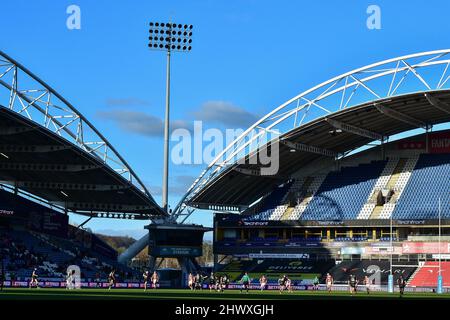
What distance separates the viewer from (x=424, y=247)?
259ft

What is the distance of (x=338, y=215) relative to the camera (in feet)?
285

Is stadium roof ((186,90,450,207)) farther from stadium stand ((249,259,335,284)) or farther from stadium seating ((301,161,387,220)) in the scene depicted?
stadium stand ((249,259,335,284))

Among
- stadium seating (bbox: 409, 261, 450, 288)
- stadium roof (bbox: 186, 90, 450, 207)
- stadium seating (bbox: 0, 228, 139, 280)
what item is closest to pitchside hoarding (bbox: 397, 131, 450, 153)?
stadium roof (bbox: 186, 90, 450, 207)

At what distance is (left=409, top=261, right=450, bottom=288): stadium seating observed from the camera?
73.0m

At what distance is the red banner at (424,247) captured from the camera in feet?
256

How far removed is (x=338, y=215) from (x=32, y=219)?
34132 millimetres

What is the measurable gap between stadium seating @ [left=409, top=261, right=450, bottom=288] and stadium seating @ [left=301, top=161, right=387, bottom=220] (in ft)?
37.3

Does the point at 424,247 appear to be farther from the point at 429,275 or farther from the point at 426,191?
the point at 426,191

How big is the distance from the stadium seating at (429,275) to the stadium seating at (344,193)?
1135 centimetres

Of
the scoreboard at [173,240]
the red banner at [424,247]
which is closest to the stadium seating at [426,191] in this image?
the red banner at [424,247]

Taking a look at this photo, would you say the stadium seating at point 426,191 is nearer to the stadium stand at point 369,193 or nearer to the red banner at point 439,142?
the stadium stand at point 369,193

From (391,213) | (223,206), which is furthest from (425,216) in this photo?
(223,206)

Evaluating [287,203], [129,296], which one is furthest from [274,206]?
[129,296]
